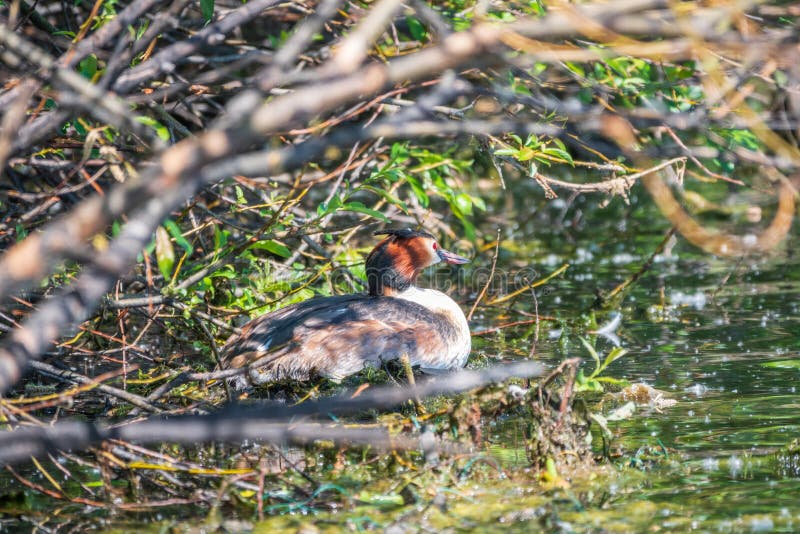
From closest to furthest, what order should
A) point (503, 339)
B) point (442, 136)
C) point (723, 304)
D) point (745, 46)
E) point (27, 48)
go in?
1. point (745, 46)
2. point (27, 48)
3. point (503, 339)
4. point (723, 304)
5. point (442, 136)

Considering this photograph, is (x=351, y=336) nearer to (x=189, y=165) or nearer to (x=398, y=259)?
(x=398, y=259)

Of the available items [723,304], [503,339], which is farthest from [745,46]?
[723,304]

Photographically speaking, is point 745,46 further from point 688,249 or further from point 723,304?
point 688,249

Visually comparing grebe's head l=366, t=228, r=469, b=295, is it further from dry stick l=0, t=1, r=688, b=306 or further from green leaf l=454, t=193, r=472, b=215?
dry stick l=0, t=1, r=688, b=306

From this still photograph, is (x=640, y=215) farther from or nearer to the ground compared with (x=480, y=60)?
nearer to the ground

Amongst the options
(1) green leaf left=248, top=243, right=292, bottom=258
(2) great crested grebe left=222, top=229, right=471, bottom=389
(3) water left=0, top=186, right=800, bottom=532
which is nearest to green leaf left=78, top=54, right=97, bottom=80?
(1) green leaf left=248, top=243, right=292, bottom=258

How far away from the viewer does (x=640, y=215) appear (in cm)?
1067

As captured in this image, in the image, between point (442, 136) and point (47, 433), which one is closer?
point (47, 433)

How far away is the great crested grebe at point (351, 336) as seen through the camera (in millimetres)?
5801

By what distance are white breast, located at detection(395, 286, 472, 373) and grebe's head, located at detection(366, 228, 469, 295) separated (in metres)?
0.10

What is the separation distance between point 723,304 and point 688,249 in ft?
6.63

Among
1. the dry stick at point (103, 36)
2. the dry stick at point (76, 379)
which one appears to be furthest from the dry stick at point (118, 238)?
the dry stick at point (76, 379)

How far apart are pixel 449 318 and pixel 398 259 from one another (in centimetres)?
68

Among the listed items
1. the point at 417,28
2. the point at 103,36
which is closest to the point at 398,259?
the point at 417,28
